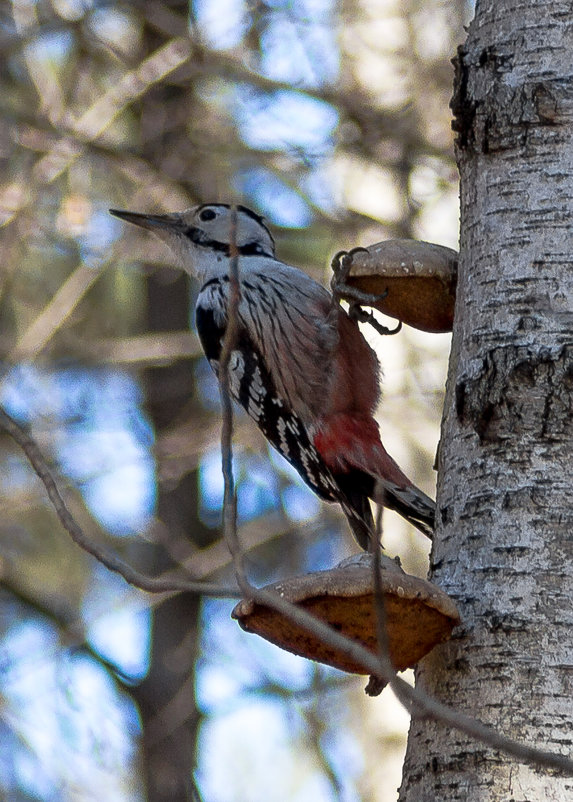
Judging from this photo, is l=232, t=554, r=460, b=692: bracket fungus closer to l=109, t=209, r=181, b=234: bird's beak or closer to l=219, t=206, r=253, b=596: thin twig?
l=219, t=206, r=253, b=596: thin twig

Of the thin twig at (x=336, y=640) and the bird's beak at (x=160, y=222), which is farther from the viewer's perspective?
the bird's beak at (x=160, y=222)

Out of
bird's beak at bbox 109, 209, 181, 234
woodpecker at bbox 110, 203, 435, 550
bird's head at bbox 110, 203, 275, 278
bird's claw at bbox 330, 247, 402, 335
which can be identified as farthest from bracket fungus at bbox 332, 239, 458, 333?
bird's beak at bbox 109, 209, 181, 234

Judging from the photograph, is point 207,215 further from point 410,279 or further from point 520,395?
point 520,395

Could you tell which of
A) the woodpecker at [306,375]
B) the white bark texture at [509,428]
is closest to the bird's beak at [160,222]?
the woodpecker at [306,375]

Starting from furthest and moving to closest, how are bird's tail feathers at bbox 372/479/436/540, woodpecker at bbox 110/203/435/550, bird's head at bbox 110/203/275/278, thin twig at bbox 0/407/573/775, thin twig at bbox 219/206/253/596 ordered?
bird's head at bbox 110/203/275/278, woodpecker at bbox 110/203/435/550, bird's tail feathers at bbox 372/479/436/540, thin twig at bbox 219/206/253/596, thin twig at bbox 0/407/573/775

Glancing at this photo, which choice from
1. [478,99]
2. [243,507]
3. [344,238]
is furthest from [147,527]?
[478,99]

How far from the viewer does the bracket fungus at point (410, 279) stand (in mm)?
2506

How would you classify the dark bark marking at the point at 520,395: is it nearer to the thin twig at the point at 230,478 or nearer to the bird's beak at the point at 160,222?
the thin twig at the point at 230,478

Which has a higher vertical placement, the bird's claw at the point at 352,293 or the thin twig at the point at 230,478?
the bird's claw at the point at 352,293

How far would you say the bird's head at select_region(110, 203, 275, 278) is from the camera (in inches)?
167

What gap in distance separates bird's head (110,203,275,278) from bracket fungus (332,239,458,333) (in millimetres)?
1439

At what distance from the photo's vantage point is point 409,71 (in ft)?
20.1

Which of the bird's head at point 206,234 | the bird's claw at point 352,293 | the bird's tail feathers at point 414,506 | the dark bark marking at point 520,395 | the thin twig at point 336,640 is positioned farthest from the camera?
the bird's head at point 206,234

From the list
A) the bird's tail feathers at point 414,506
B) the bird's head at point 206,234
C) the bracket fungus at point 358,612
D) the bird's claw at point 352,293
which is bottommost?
the bracket fungus at point 358,612
